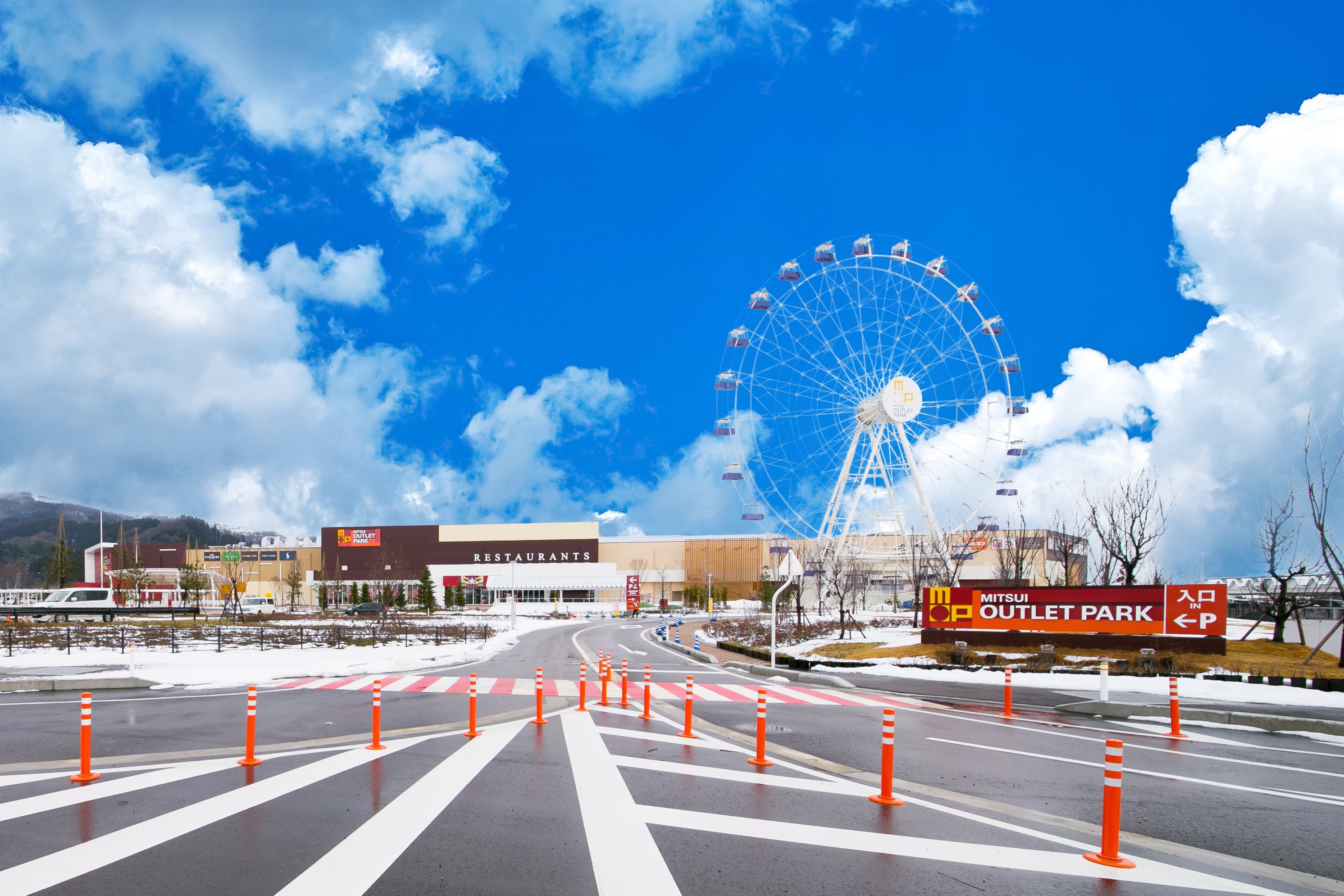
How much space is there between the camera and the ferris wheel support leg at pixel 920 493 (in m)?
55.1

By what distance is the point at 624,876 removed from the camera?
692 centimetres

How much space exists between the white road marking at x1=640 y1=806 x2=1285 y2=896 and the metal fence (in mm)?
26490

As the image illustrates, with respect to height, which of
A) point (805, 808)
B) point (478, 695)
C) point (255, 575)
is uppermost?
point (805, 808)

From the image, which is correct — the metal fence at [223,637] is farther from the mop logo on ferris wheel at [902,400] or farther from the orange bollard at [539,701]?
the mop logo on ferris wheel at [902,400]

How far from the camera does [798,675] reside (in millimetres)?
26172

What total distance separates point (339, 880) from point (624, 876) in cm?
220

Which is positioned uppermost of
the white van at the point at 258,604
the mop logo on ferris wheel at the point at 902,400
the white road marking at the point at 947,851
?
the mop logo on ferris wheel at the point at 902,400

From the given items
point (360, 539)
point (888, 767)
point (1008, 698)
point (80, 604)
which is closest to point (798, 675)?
point (1008, 698)

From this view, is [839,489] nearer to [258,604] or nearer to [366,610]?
[366,610]

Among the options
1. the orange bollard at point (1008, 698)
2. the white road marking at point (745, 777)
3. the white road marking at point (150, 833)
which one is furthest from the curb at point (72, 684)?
the orange bollard at point (1008, 698)

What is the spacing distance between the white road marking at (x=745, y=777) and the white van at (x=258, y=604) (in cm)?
8494

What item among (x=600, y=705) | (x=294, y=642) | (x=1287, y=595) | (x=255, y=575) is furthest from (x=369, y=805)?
(x=255, y=575)

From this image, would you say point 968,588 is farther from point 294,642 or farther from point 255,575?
point 255,575

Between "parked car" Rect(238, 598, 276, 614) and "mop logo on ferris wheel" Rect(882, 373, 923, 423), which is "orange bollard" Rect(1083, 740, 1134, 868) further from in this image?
"parked car" Rect(238, 598, 276, 614)
